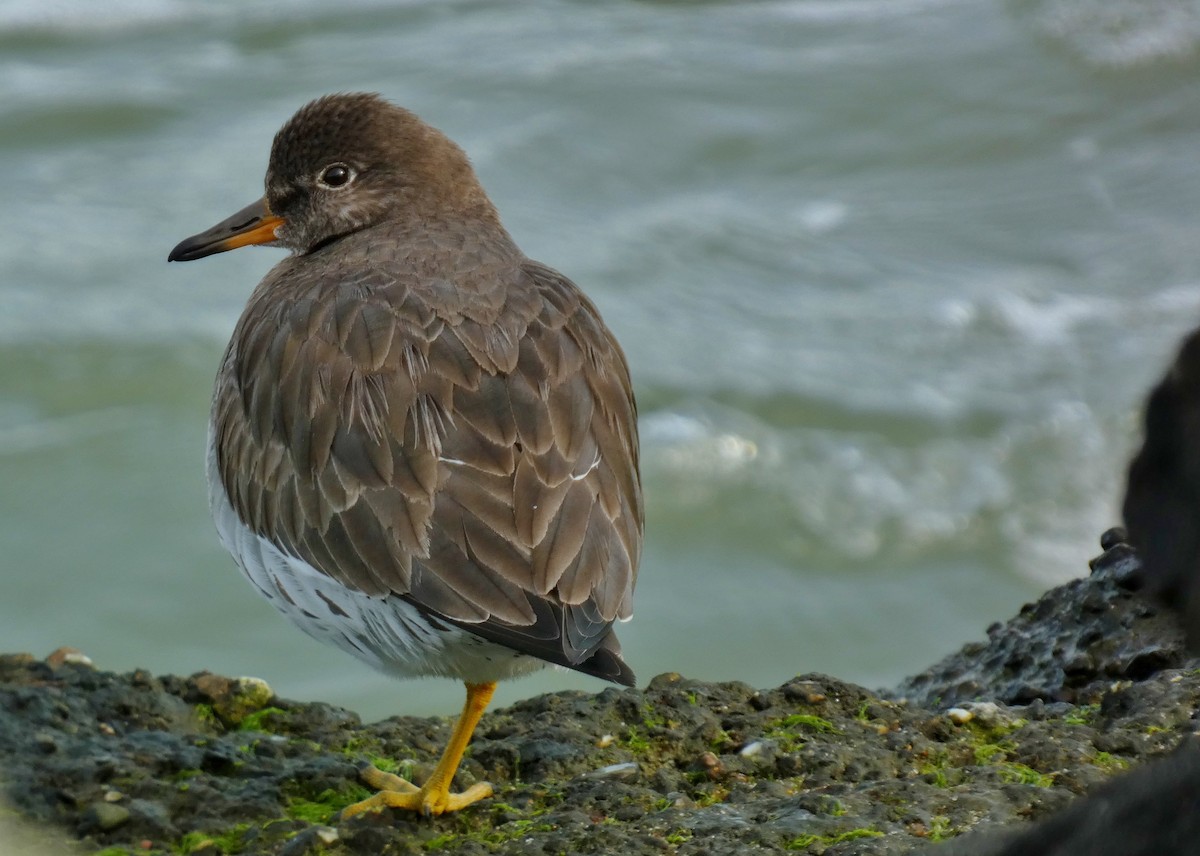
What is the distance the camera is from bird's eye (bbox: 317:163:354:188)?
6047mm

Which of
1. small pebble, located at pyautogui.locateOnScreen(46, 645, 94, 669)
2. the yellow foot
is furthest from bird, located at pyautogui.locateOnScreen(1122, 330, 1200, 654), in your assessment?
small pebble, located at pyautogui.locateOnScreen(46, 645, 94, 669)

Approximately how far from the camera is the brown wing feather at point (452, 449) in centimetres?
432

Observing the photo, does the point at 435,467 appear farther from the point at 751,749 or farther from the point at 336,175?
the point at 336,175

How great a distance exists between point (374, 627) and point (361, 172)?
84.0 inches

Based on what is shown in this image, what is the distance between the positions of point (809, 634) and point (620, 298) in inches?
146

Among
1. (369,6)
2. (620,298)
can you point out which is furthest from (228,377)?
(369,6)

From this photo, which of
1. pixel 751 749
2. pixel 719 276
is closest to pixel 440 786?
pixel 751 749

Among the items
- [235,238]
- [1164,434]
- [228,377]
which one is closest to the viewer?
[1164,434]

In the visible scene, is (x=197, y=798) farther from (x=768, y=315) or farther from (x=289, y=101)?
(x=289, y=101)

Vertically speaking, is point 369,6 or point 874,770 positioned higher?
point 369,6

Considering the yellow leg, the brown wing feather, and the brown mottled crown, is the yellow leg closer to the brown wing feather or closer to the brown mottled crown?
the brown wing feather

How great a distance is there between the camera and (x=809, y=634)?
10336 mm

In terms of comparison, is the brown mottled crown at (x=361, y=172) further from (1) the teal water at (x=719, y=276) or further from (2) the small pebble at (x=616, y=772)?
(1) the teal water at (x=719, y=276)

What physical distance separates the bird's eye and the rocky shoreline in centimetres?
Result: 190
